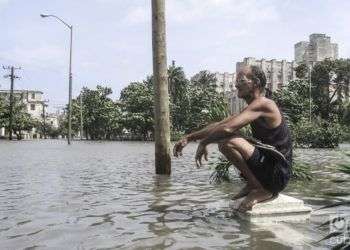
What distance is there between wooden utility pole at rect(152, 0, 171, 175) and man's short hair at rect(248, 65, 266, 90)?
516 cm

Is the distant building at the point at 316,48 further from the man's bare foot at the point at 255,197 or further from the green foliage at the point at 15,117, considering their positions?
the man's bare foot at the point at 255,197

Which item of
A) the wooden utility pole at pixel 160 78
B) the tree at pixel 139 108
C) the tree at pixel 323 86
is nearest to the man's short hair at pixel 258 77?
the wooden utility pole at pixel 160 78

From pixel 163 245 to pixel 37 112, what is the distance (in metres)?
155

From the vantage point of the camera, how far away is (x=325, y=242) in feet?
15.9

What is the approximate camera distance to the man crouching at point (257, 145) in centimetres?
558

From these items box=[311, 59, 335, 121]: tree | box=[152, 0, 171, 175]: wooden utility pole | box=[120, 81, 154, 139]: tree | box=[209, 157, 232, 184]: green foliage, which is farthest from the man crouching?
box=[311, 59, 335, 121]: tree

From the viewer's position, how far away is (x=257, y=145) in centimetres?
569

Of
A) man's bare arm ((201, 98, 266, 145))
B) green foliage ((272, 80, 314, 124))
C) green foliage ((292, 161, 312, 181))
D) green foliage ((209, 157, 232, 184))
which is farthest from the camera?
green foliage ((272, 80, 314, 124))

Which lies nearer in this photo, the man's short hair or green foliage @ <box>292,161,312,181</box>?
the man's short hair

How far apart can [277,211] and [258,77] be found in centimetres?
137

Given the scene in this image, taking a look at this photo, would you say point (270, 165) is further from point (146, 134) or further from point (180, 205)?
point (146, 134)

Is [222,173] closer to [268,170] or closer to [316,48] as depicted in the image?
[268,170]

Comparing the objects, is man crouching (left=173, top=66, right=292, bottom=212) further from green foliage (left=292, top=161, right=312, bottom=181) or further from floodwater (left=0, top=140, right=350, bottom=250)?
green foliage (left=292, top=161, right=312, bottom=181)

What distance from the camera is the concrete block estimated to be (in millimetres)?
5773
